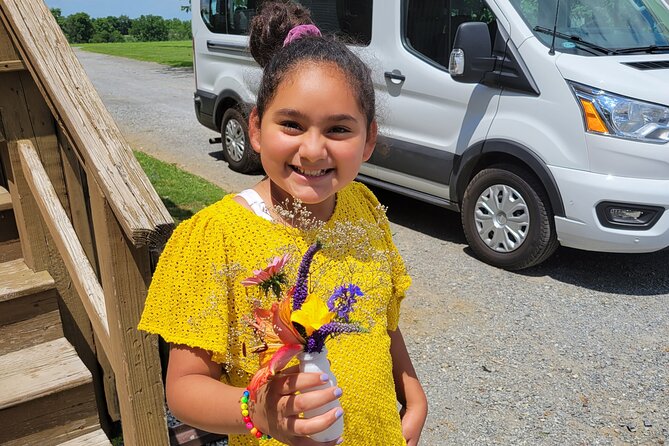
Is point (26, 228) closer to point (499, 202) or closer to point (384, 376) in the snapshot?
point (384, 376)

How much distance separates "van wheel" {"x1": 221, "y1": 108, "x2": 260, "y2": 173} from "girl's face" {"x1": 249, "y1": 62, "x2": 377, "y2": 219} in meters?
5.93

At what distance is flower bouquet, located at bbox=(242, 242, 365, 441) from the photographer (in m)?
0.98

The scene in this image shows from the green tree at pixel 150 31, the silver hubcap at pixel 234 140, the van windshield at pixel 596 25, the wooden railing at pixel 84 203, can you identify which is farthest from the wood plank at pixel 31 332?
the green tree at pixel 150 31

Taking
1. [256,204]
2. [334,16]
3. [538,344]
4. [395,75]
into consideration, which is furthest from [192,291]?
[334,16]

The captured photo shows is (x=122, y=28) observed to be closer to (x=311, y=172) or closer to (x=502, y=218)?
(x=502, y=218)

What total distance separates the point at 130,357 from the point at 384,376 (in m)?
0.81

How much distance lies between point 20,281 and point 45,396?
514 mm

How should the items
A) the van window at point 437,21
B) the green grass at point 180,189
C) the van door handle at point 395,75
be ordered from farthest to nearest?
the green grass at point 180,189, the van door handle at point 395,75, the van window at point 437,21

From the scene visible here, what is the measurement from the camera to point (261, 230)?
1344mm

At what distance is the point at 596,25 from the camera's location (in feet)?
15.4

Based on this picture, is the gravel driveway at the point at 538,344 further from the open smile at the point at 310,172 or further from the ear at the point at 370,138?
the open smile at the point at 310,172

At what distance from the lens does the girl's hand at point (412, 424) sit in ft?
5.18

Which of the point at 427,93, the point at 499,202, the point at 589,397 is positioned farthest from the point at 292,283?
the point at 427,93

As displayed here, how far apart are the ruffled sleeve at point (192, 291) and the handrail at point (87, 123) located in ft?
1.02
